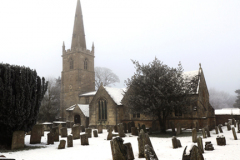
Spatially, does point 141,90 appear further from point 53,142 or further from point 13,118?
point 13,118

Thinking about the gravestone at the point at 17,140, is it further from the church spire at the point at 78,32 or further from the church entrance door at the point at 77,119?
the church spire at the point at 78,32

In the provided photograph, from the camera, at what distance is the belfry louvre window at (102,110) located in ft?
107

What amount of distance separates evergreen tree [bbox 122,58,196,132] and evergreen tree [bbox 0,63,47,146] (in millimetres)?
10251

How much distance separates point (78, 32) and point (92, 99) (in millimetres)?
21493

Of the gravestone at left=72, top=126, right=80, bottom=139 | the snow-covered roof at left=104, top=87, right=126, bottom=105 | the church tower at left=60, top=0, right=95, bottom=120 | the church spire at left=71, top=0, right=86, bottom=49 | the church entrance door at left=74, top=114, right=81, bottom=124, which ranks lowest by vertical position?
the gravestone at left=72, top=126, right=80, bottom=139

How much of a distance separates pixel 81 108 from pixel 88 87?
35.9ft

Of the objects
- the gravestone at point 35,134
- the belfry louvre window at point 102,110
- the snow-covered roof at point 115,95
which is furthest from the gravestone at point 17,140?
the belfry louvre window at point 102,110

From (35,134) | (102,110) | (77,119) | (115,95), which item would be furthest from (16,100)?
(77,119)

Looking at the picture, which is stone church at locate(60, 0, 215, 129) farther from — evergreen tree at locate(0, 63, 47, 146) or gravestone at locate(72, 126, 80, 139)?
evergreen tree at locate(0, 63, 47, 146)

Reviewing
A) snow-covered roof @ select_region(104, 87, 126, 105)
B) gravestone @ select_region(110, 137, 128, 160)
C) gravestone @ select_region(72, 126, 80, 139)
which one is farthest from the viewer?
snow-covered roof @ select_region(104, 87, 126, 105)

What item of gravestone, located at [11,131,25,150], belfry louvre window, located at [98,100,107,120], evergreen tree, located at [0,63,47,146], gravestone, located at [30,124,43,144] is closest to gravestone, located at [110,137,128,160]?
evergreen tree, located at [0,63,47,146]

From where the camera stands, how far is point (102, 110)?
3288 cm

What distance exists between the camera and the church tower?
45041mm

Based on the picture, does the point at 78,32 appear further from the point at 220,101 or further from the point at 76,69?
the point at 220,101
